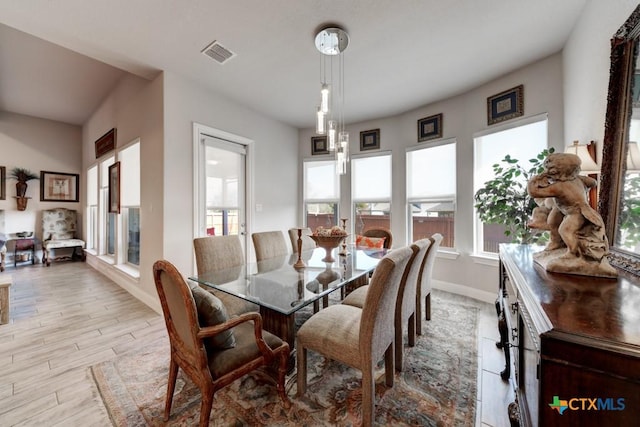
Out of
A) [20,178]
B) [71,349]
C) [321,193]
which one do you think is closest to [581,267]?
[71,349]

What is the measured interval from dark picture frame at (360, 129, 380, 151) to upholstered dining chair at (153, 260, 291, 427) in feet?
12.1

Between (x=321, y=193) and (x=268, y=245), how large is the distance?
7.20ft

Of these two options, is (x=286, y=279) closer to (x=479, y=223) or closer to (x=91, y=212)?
(x=479, y=223)

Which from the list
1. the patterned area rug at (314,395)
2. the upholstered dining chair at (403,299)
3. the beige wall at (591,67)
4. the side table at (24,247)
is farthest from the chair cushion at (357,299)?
the side table at (24,247)

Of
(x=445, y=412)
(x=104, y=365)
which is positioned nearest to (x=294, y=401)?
(x=445, y=412)

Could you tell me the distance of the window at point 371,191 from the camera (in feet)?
14.2

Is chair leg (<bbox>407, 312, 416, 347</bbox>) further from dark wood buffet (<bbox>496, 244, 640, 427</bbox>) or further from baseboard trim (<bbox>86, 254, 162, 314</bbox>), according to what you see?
baseboard trim (<bbox>86, 254, 162, 314</bbox>)

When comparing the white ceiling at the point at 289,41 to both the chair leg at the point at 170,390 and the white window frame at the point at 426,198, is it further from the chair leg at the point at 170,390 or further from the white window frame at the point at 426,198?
the chair leg at the point at 170,390

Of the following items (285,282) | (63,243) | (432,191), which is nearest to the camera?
(285,282)

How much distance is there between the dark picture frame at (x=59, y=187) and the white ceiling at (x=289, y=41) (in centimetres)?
276

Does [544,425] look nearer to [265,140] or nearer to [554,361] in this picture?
[554,361]

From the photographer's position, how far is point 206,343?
134 centimetres

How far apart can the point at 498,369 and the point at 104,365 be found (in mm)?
3127

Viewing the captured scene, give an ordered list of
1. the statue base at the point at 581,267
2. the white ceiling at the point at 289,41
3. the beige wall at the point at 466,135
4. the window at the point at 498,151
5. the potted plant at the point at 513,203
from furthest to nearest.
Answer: the window at the point at 498,151
the beige wall at the point at 466,135
the potted plant at the point at 513,203
the white ceiling at the point at 289,41
the statue base at the point at 581,267
